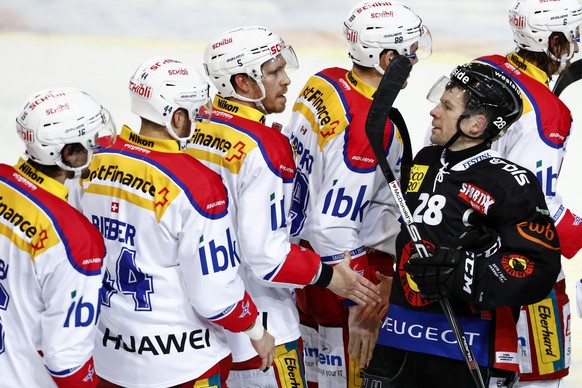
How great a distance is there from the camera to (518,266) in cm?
360

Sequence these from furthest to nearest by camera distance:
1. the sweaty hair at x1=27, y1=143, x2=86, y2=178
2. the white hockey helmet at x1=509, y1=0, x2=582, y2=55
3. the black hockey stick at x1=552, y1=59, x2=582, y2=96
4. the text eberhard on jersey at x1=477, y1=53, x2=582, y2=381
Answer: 1. the black hockey stick at x1=552, y1=59, x2=582, y2=96
2. the white hockey helmet at x1=509, y1=0, x2=582, y2=55
3. the text eberhard on jersey at x1=477, y1=53, x2=582, y2=381
4. the sweaty hair at x1=27, y1=143, x2=86, y2=178

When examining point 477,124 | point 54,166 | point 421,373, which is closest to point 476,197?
point 477,124

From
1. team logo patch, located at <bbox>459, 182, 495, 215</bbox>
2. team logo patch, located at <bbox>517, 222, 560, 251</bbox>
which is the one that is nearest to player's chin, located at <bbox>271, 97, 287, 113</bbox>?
team logo patch, located at <bbox>459, 182, 495, 215</bbox>

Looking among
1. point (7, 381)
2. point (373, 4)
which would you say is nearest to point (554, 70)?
point (373, 4)

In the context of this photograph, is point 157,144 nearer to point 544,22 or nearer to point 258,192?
point 258,192

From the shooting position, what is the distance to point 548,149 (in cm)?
427

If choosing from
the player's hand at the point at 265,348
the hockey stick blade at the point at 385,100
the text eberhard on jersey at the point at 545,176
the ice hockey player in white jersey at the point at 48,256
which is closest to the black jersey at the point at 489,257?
the hockey stick blade at the point at 385,100

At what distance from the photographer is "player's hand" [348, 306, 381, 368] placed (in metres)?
4.31

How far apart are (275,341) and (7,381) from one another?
108cm

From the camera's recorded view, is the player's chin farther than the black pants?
Yes

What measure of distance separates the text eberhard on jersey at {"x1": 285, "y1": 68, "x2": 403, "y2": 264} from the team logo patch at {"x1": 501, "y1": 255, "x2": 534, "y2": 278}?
0.78m

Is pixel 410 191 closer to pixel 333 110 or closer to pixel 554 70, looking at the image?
pixel 333 110

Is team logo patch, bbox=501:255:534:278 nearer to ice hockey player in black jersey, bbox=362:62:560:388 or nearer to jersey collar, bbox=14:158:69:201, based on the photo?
ice hockey player in black jersey, bbox=362:62:560:388

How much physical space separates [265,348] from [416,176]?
2.63 feet
